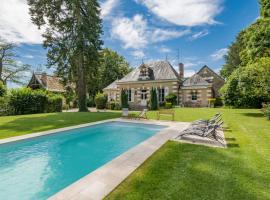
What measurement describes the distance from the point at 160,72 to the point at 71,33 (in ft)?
47.0

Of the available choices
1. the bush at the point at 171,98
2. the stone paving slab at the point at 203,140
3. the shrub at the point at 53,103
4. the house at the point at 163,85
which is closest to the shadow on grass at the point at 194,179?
the stone paving slab at the point at 203,140

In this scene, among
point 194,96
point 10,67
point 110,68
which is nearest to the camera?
point 194,96

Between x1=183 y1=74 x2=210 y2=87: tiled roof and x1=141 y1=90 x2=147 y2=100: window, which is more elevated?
x1=183 y1=74 x2=210 y2=87: tiled roof

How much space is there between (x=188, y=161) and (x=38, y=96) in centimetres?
1968

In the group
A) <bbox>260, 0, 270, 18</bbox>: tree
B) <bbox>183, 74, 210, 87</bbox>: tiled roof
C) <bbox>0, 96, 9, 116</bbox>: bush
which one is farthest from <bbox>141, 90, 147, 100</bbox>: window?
<bbox>0, 96, 9, 116</bbox>: bush

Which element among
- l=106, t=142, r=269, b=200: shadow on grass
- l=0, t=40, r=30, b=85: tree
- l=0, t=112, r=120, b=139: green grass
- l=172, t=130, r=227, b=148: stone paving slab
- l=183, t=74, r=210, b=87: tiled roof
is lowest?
l=106, t=142, r=269, b=200: shadow on grass

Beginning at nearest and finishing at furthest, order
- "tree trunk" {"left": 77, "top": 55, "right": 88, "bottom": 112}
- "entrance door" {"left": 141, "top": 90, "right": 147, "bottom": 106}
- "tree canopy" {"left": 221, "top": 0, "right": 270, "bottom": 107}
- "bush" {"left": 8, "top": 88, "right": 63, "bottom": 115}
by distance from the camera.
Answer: "tree canopy" {"left": 221, "top": 0, "right": 270, "bottom": 107}, "bush" {"left": 8, "top": 88, "right": 63, "bottom": 115}, "tree trunk" {"left": 77, "top": 55, "right": 88, "bottom": 112}, "entrance door" {"left": 141, "top": 90, "right": 147, "bottom": 106}

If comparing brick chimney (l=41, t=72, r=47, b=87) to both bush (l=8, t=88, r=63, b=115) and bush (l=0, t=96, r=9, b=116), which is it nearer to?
bush (l=8, t=88, r=63, b=115)

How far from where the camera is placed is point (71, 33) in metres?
23.0

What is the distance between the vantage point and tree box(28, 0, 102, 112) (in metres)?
21.7

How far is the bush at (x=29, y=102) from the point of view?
742 inches

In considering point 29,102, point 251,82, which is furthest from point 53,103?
point 251,82

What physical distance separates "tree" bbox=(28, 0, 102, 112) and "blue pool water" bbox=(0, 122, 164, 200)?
1337 centimetres

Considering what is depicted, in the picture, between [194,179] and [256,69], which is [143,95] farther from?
[194,179]
